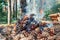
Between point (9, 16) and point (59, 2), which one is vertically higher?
point (59, 2)

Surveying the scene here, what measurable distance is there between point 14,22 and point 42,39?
0.59 meters

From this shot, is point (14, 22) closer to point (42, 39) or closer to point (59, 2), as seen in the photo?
point (42, 39)

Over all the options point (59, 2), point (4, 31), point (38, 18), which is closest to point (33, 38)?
point (38, 18)

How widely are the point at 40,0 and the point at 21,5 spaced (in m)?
0.35

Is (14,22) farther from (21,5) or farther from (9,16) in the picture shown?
(21,5)

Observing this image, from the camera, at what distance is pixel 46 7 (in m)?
2.75

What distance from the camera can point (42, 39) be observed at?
2.73 metres

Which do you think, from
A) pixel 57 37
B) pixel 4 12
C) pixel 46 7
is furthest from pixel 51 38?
pixel 4 12

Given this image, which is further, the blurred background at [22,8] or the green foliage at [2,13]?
the green foliage at [2,13]

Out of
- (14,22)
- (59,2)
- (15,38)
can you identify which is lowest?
(15,38)

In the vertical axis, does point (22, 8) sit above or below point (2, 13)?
above

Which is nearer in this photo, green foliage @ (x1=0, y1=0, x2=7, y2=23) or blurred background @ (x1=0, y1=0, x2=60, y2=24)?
blurred background @ (x1=0, y1=0, x2=60, y2=24)

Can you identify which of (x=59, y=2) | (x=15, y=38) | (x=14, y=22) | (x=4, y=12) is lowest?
(x=15, y=38)

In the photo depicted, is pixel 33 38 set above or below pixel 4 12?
below
